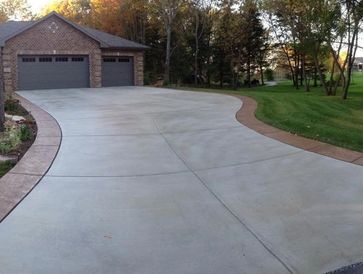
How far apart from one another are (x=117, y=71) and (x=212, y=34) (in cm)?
1600

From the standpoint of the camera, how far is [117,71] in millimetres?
29562

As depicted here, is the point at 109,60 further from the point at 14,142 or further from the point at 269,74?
the point at 269,74

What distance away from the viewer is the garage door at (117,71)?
28781 millimetres

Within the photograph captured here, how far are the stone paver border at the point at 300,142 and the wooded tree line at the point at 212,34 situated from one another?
20.4 metres

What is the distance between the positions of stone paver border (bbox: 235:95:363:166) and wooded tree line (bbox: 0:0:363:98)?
2036cm

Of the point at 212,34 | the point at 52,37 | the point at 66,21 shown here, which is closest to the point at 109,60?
the point at 66,21

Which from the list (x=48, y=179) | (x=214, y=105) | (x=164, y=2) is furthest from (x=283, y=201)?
(x=164, y=2)

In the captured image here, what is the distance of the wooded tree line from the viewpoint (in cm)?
3291

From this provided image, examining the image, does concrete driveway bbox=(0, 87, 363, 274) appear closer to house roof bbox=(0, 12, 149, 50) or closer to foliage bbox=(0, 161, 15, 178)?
foliage bbox=(0, 161, 15, 178)

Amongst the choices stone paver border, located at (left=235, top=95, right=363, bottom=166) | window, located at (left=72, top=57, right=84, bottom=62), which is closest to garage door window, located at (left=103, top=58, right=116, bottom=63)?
window, located at (left=72, top=57, right=84, bottom=62)

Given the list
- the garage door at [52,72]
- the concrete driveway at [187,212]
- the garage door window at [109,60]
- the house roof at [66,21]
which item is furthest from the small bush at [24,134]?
the garage door window at [109,60]

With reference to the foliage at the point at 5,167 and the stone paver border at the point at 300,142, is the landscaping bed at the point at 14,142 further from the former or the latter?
the stone paver border at the point at 300,142

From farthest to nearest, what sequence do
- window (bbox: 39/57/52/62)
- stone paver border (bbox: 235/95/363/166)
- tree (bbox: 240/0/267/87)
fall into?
1. tree (bbox: 240/0/267/87)
2. window (bbox: 39/57/52/62)
3. stone paver border (bbox: 235/95/363/166)

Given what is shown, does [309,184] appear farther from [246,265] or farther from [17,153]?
[17,153]
